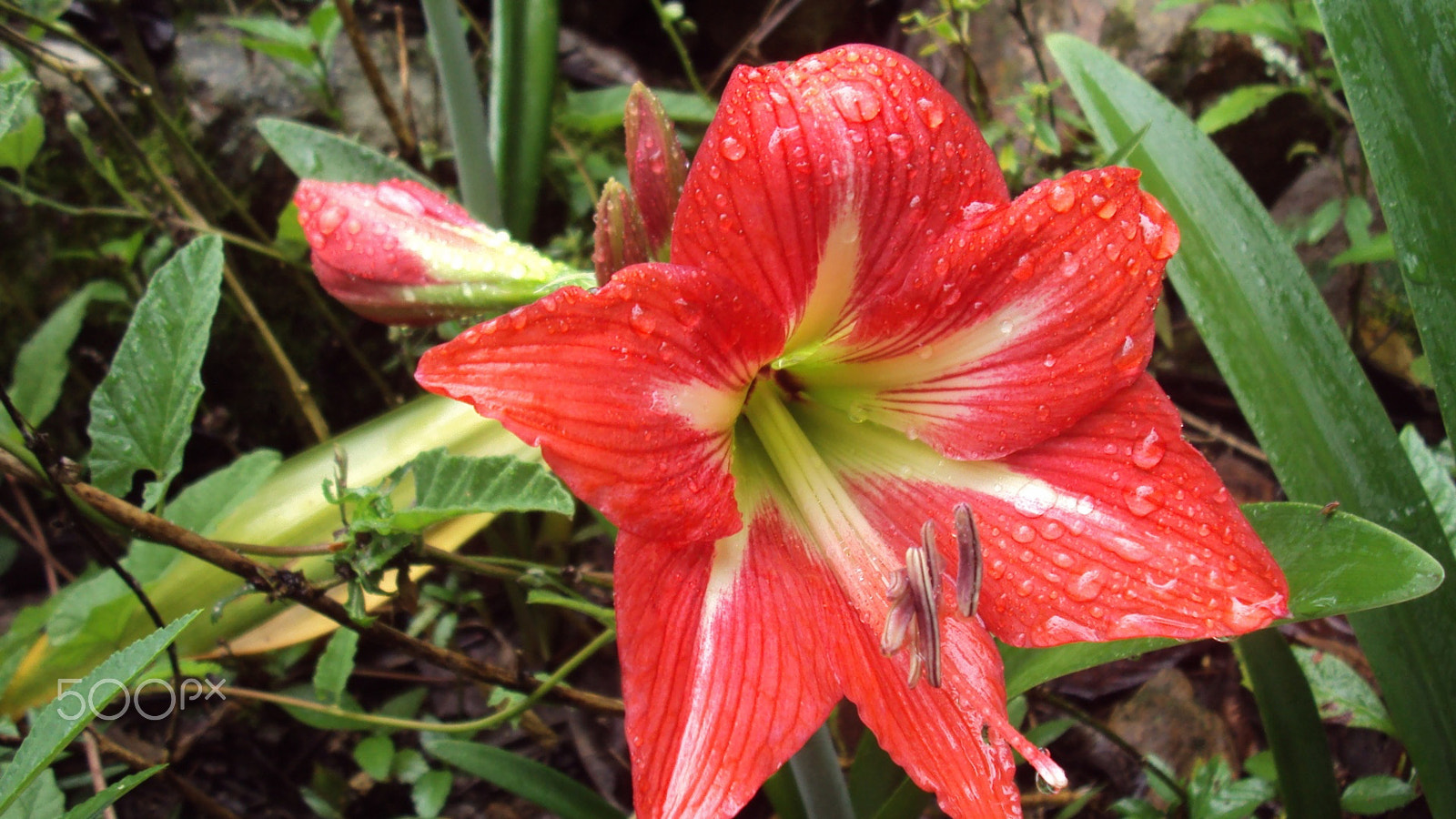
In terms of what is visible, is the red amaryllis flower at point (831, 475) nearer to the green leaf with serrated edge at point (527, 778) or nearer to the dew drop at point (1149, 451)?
the dew drop at point (1149, 451)

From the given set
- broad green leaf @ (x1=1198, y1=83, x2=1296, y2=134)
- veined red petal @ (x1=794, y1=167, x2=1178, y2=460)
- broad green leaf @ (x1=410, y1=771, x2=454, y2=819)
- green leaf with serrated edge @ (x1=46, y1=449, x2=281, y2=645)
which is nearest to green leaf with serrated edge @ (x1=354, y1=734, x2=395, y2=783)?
broad green leaf @ (x1=410, y1=771, x2=454, y2=819)

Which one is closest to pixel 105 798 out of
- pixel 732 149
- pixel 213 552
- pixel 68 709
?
pixel 68 709

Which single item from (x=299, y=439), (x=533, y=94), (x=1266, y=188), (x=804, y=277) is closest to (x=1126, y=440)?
(x=804, y=277)

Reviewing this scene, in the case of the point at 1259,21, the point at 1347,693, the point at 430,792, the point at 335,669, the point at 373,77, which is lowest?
the point at 430,792

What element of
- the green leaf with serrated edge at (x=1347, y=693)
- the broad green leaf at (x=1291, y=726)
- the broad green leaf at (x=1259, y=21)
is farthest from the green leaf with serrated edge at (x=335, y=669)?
the broad green leaf at (x=1259, y=21)

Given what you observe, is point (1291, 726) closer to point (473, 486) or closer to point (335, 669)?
point (473, 486)

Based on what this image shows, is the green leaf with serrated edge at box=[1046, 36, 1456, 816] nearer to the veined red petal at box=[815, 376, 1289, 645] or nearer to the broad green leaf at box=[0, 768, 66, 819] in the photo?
the veined red petal at box=[815, 376, 1289, 645]
